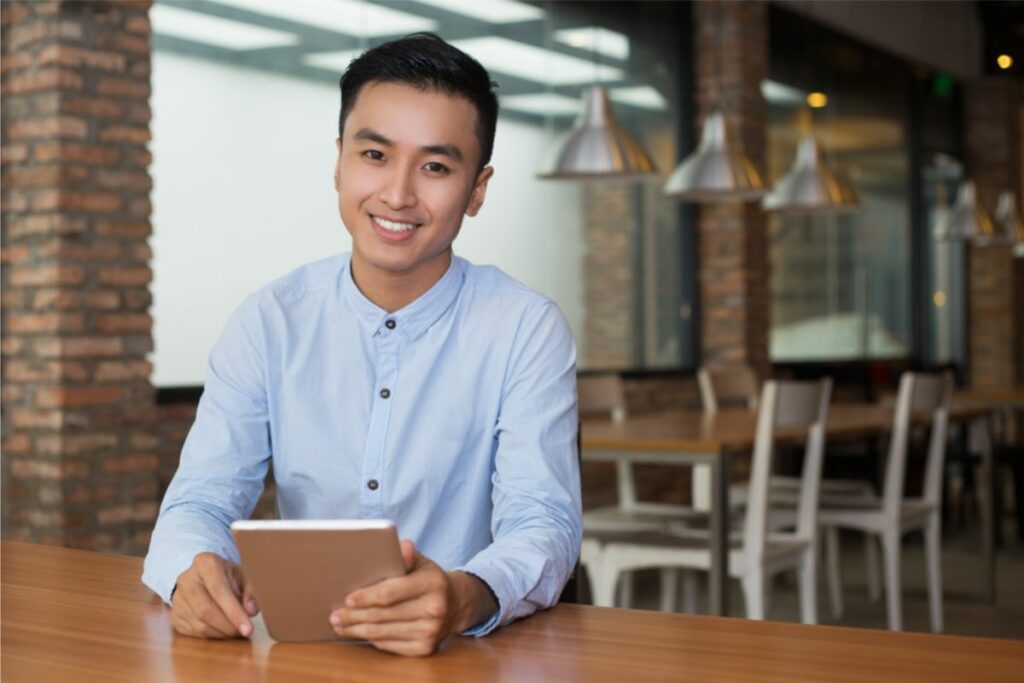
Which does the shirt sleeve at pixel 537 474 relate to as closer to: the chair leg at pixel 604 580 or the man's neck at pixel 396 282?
the man's neck at pixel 396 282

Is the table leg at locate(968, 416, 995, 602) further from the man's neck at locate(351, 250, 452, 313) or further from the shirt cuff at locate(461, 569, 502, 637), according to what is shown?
the shirt cuff at locate(461, 569, 502, 637)

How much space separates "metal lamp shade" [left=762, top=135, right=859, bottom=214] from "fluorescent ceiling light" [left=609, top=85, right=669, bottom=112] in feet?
3.88

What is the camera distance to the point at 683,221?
7.23 m

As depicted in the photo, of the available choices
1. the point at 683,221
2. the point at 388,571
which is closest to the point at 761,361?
the point at 683,221

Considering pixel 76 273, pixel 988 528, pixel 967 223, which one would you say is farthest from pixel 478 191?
pixel 967 223

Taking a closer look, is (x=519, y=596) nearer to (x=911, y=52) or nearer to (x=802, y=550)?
(x=802, y=550)

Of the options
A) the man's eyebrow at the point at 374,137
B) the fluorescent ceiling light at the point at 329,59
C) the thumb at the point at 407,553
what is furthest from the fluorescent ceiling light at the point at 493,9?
the thumb at the point at 407,553

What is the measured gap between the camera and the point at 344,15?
16.8 ft

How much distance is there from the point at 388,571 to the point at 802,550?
9.50 ft

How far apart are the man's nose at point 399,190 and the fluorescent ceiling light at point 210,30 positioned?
299 cm

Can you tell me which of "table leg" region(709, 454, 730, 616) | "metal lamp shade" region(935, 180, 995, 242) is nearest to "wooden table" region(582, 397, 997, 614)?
"table leg" region(709, 454, 730, 616)

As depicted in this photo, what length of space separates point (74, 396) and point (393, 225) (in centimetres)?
251

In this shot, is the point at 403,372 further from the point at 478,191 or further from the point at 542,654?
the point at 542,654

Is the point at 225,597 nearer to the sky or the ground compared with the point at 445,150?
nearer to the ground
